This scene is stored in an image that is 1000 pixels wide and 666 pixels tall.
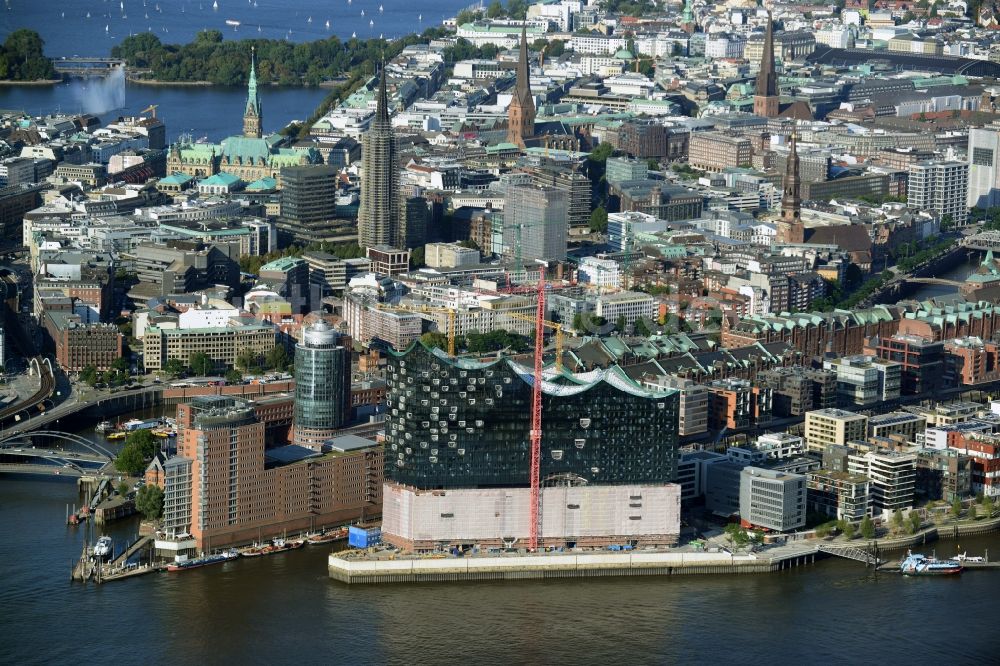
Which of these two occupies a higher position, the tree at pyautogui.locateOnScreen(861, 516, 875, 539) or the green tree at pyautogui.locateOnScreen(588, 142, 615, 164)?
the green tree at pyautogui.locateOnScreen(588, 142, 615, 164)

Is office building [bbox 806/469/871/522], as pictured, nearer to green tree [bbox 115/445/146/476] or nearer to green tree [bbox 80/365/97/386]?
green tree [bbox 115/445/146/476]

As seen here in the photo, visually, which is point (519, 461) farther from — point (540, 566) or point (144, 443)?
point (144, 443)

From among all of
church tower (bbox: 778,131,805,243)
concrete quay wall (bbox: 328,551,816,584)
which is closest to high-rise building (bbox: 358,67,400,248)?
church tower (bbox: 778,131,805,243)

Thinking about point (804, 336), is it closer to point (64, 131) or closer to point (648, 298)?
point (648, 298)

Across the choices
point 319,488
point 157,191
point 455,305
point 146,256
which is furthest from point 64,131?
point 319,488

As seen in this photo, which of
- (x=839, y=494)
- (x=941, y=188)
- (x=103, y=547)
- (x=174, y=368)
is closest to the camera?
(x=103, y=547)

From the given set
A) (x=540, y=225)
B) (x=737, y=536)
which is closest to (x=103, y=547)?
(x=737, y=536)
